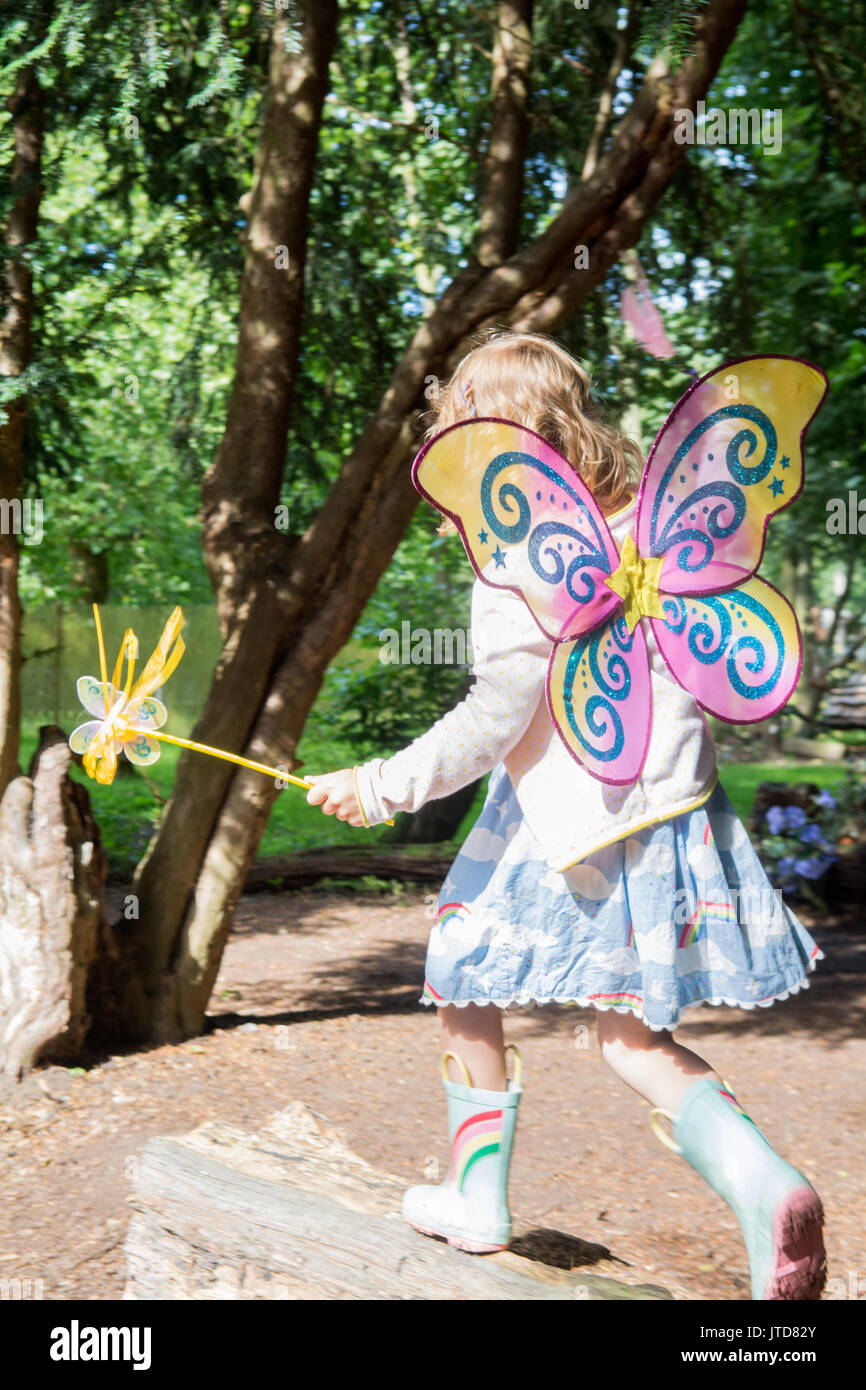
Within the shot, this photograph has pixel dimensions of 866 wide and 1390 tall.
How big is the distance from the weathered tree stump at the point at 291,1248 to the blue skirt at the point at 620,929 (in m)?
0.57

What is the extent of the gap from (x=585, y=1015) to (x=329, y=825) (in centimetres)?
645

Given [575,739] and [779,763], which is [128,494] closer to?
[779,763]

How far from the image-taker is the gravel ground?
3.36m

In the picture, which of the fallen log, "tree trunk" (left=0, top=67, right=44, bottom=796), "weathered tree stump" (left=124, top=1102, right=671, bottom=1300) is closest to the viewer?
"weathered tree stump" (left=124, top=1102, right=671, bottom=1300)

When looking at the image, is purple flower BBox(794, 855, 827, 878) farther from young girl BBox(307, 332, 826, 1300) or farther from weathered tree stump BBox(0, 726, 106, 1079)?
young girl BBox(307, 332, 826, 1300)

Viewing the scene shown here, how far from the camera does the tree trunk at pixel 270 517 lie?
4840 mm

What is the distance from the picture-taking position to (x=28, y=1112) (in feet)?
13.6

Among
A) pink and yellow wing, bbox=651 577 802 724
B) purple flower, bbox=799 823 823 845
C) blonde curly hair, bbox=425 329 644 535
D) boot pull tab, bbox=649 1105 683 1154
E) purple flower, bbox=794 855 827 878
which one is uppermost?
blonde curly hair, bbox=425 329 644 535

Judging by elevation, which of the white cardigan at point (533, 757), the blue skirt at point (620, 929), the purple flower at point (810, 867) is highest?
the white cardigan at point (533, 757)

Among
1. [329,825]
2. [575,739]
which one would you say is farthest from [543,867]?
[329,825]

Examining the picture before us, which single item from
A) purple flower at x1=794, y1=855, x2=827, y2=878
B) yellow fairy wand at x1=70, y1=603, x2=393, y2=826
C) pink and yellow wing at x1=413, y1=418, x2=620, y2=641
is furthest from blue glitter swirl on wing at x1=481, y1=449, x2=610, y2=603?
purple flower at x1=794, y1=855, x2=827, y2=878

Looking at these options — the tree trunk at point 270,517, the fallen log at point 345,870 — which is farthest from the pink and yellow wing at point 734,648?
the fallen log at point 345,870

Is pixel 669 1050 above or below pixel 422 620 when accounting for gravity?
below

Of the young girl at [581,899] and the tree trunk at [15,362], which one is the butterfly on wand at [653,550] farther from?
the tree trunk at [15,362]
